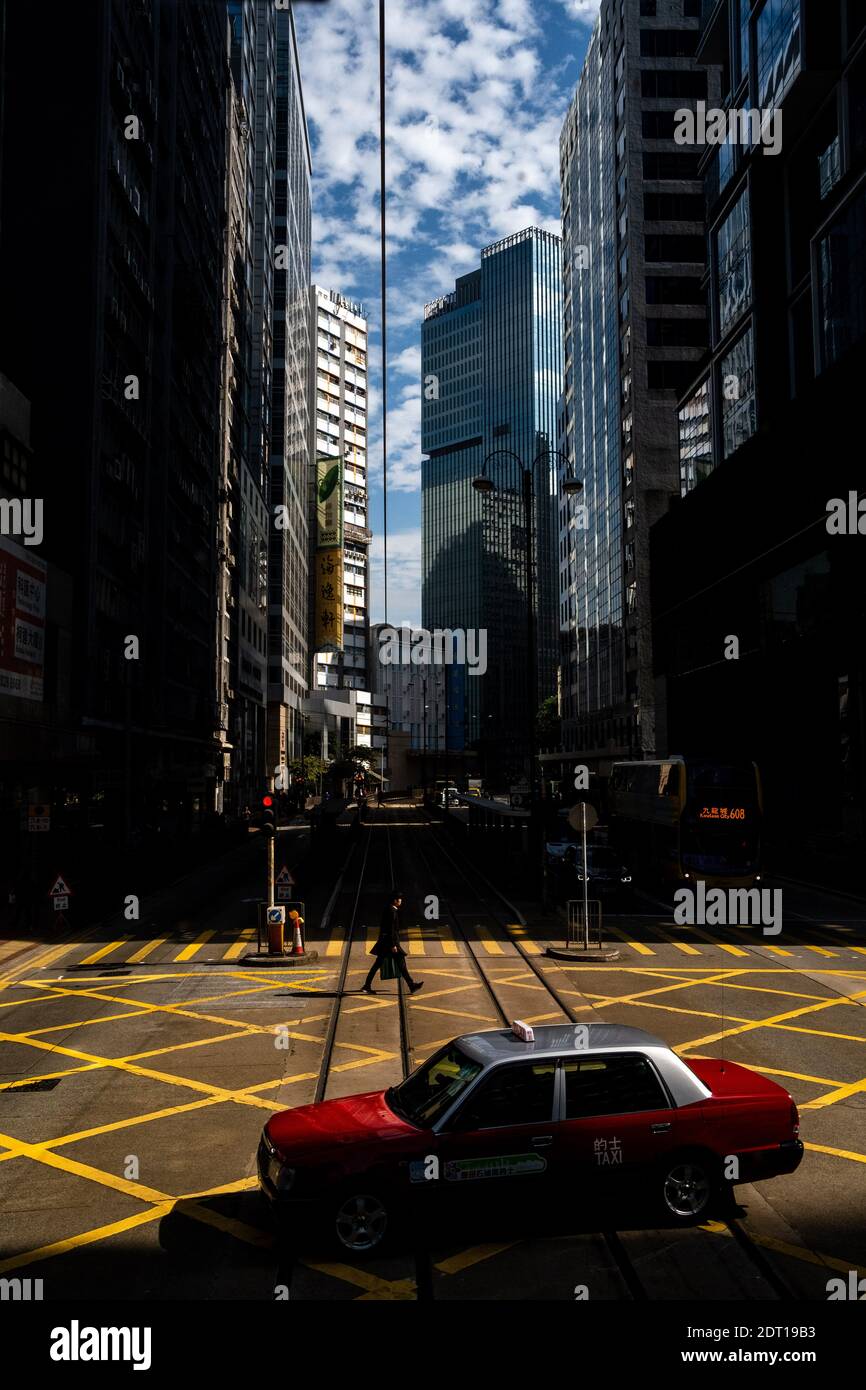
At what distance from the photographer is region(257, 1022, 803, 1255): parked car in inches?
307

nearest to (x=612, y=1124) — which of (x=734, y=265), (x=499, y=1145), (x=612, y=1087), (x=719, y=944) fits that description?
(x=612, y=1087)

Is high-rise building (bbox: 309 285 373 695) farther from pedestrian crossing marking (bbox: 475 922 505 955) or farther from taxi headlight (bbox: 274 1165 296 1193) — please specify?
taxi headlight (bbox: 274 1165 296 1193)

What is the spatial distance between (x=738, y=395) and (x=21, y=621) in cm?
4343

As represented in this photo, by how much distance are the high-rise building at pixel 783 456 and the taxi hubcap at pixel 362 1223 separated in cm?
3210

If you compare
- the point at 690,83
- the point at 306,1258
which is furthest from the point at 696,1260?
the point at 690,83

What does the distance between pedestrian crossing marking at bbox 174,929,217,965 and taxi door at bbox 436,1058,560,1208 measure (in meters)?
14.4

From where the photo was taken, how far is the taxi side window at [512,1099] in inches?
321

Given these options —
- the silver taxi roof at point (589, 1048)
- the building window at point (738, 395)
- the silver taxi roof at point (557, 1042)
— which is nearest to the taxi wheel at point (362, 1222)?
the silver taxi roof at point (589, 1048)

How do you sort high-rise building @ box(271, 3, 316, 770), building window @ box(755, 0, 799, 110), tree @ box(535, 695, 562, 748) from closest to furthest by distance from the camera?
building window @ box(755, 0, 799, 110) < high-rise building @ box(271, 3, 316, 770) < tree @ box(535, 695, 562, 748)

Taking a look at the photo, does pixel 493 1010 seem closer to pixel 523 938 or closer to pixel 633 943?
pixel 523 938

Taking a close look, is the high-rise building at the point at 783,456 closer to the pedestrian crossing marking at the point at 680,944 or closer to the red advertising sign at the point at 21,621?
the pedestrian crossing marking at the point at 680,944

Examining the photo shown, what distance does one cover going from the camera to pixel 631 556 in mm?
88125

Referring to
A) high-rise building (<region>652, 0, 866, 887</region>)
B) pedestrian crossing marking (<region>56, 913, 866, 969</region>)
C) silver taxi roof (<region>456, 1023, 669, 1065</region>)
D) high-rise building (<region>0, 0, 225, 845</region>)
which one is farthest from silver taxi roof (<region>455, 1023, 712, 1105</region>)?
high-rise building (<region>652, 0, 866, 887</region>)
